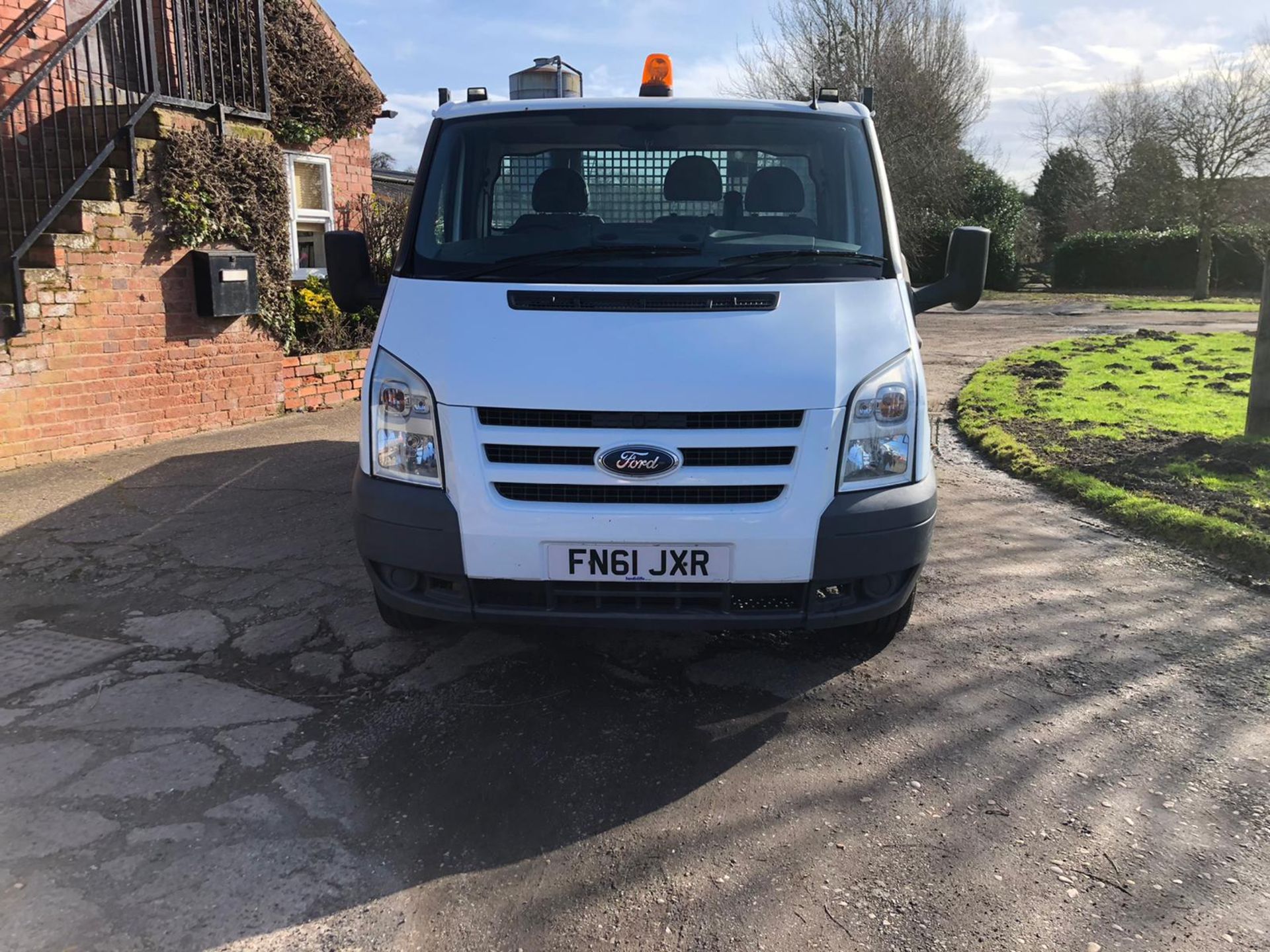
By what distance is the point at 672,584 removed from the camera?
3209 millimetres

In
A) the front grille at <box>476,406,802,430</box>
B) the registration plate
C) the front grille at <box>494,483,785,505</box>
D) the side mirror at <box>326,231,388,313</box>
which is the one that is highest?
the side mirror at <box>326,231,388,313</box>

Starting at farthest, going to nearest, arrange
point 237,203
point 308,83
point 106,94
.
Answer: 1. point 308,83
2. point 237,203
3. point 106,94

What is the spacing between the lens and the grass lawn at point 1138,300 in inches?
997

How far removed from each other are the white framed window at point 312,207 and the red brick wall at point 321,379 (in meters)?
1.82

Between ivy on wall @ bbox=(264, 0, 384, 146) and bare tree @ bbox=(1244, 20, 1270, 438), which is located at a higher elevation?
ivy on wall @ bbox=(264, 0, 384, 146)

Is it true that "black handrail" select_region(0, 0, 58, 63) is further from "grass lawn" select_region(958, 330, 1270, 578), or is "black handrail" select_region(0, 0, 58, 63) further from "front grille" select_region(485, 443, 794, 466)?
"grass lawn" select_region(958, 330, 1270, 578)

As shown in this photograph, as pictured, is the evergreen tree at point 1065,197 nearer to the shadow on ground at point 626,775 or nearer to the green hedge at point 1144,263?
the green hedge at point 1144,263

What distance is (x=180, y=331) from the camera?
8.08 meters

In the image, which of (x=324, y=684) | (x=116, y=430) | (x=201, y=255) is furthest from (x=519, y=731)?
(x=201, y=255)

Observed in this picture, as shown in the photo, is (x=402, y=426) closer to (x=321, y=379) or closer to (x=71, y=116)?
(x=71, y=116)

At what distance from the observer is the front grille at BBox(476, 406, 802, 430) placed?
320 cm

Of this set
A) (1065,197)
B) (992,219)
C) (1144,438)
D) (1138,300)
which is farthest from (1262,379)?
(1065,197)

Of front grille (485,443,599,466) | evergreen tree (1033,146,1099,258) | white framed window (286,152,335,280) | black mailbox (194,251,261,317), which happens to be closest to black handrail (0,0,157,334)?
black mailbox (194,251,261,317)

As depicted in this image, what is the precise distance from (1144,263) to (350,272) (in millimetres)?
36703
